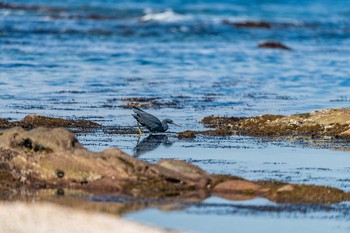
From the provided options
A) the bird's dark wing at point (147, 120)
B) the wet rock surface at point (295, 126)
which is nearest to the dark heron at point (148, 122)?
the bird's dark wing at point (147, 120)

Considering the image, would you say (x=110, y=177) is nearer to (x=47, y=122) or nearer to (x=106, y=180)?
(x=106, y=180)

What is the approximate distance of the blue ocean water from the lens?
12.8 m

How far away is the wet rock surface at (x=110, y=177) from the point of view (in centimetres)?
1047

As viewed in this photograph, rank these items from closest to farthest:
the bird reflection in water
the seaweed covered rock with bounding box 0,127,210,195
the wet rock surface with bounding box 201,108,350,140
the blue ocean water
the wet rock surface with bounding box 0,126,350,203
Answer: the wet rock surface with bounding box 0,126,350,203 → the seaweed covered rock with bounding box 0,127,210,195 → the blue ocean water → the bird reflection in water → the wet rock surface with bounding box 201,108,350,140

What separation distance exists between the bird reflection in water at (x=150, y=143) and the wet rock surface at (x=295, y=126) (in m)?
0.76

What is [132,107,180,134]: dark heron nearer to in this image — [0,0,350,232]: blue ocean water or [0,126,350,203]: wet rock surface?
[0,0,350,232]: blue ocean water

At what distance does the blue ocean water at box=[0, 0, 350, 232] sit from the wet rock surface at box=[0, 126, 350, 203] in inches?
28.1

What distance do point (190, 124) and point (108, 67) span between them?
10.8 metres

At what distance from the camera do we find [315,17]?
59.9 m

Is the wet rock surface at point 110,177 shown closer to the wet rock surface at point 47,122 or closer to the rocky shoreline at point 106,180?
the rocky shoreline at point 106,180

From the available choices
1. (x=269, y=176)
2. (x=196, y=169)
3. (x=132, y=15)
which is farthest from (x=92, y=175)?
(x=132, y=15)

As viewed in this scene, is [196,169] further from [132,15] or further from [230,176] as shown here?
[132,15]

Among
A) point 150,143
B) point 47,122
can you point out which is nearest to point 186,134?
point 150,143

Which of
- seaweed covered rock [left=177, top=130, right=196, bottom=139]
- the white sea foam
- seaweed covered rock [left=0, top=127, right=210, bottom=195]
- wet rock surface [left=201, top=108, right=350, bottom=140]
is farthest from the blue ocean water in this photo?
seaweed covered rock [left=0, top=127, right=210, bottom=195]
